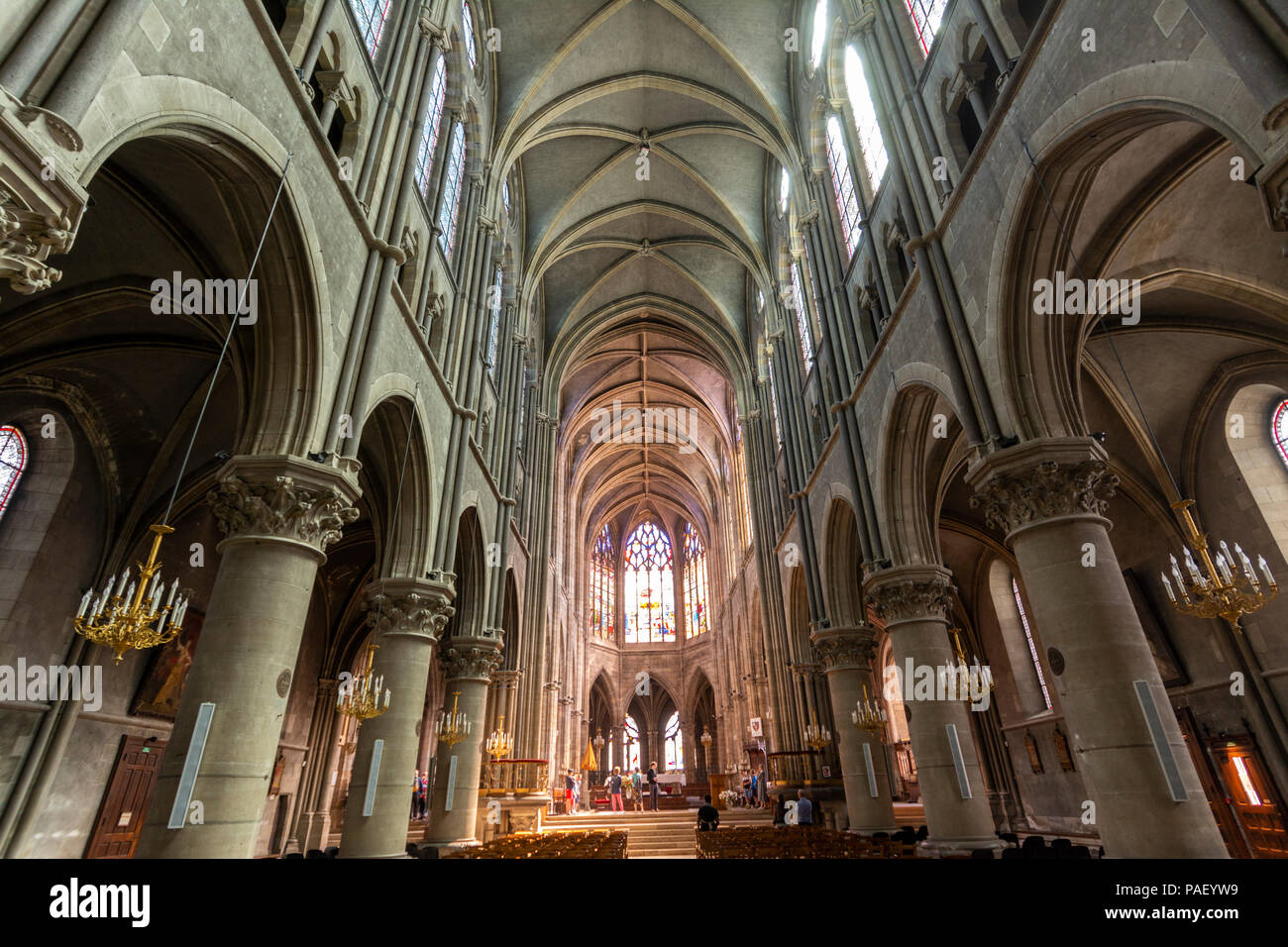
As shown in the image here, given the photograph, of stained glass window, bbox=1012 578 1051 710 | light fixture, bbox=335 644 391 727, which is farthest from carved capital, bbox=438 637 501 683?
stained glass window, bbox=1012 578 1051 710

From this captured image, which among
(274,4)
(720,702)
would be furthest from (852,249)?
(720,702)

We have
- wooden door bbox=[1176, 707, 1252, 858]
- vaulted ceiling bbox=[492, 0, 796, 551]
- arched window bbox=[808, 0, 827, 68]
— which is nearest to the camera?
wooden door bbox=[1176, 707, 1252, 858]

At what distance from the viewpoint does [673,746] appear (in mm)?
45031

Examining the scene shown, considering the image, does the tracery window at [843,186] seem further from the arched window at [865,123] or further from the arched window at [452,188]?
the arched window at [452,188]

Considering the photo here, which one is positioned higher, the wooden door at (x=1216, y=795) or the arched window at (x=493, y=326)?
the arched window at (x=493, y=326)

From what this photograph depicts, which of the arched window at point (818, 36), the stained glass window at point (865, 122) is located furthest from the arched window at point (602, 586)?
the stained glass window at point (865, 122)

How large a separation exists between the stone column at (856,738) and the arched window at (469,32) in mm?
16175

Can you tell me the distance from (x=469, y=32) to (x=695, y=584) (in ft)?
116

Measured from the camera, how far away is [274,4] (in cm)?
827

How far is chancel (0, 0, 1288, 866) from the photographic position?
6.04m

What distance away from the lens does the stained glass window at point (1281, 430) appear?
41.0 feet

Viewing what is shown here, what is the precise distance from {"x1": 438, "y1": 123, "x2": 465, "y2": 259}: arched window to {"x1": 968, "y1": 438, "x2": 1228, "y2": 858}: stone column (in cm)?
1152

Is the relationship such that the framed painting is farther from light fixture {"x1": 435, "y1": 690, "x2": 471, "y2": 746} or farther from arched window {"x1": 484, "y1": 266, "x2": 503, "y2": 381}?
arched window {"x1": 484, "y1": 266, "x2": 503, "y2": 381}

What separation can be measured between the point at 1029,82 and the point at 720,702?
34.8 m
